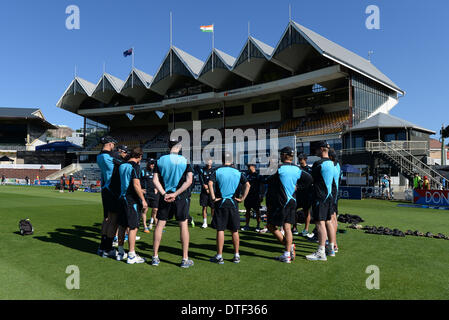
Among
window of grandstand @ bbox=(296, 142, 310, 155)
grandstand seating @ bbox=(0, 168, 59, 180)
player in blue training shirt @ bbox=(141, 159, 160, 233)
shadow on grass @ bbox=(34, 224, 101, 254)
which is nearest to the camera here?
shadow on grass @ bbox=(34, 224, 101, 254)

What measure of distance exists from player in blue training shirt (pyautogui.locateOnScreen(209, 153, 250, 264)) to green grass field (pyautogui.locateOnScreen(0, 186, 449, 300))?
0.34 metres

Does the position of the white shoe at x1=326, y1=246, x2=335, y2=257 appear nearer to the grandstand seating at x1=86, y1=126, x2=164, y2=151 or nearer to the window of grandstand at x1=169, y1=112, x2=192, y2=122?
the window of grandstand at x1=169, y1=112, x2=192, y2=122

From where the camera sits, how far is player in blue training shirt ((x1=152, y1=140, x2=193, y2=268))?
16.5 ft

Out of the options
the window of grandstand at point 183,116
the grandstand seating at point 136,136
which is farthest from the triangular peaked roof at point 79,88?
the window of grandstand at point 183,116

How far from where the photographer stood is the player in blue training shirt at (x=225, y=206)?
5.18m

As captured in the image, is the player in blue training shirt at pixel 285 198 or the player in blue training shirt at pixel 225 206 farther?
the player in blue training shirt at pixel 285 198

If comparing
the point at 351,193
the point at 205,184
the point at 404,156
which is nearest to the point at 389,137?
the point at 404,156

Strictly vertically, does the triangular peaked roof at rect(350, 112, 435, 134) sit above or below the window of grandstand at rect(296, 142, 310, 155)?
above

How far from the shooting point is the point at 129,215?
5266 millimetres

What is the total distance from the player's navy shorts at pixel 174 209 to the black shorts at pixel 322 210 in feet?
7.85

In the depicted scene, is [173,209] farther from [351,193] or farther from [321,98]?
[321,98]

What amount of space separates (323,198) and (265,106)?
3569cm

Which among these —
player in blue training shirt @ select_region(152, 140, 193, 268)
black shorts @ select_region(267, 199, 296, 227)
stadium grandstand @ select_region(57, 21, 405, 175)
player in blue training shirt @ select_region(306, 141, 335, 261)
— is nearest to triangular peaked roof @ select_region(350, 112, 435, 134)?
stadium grandstand @ select_region(57, 21, 405, 175)

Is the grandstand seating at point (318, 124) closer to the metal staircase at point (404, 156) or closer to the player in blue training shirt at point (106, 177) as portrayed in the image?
the metal staircase at point (404, 156)
